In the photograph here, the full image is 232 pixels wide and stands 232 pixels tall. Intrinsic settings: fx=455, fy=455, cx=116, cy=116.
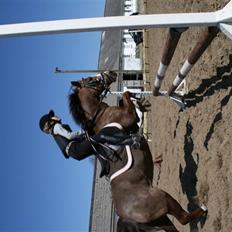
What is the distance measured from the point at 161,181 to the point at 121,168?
5.26m

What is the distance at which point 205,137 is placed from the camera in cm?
659

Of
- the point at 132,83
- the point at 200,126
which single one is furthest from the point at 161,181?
the point at 132,83

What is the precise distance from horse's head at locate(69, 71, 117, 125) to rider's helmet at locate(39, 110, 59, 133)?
284mm

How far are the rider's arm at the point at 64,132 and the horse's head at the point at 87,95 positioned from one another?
0.26 m

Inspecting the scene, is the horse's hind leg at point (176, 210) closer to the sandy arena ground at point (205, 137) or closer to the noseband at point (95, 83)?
the sandy arena ground at point (205, 137)

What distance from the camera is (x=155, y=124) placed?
13547 millimetres

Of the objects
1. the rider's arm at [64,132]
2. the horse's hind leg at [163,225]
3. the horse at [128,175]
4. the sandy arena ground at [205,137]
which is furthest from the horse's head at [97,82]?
the horse's hind leg at [163,225]

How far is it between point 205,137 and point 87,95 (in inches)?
71.5

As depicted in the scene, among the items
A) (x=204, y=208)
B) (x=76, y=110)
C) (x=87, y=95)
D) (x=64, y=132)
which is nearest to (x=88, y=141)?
(x=64, y=132)

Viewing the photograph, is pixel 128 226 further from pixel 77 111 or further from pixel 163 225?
pixel 77 111

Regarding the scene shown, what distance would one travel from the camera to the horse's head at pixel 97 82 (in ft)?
21.2

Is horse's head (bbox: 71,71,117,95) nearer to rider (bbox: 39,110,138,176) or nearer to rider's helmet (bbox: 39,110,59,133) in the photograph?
rider's helmet (bbox: 39,110,59,133)

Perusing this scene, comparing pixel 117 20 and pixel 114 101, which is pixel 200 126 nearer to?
pixel 117 20

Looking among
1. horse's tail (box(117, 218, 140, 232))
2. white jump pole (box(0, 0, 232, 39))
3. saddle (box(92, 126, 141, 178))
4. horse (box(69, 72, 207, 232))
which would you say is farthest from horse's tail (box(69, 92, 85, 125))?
white jump pole (box(0, 0, 232, 39))
